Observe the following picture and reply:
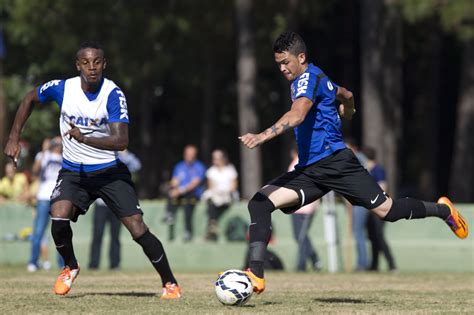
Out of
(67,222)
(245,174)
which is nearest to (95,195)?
(67,222)

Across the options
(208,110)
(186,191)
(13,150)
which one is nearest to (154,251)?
(13,150)

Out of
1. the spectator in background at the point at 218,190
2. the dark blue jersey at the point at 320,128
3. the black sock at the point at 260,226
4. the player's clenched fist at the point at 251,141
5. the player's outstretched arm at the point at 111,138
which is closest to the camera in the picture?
the player's clenched fist at the point at 251,141

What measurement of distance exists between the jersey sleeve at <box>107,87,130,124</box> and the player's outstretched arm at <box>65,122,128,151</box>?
0.16 ft

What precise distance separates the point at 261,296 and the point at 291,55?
258 cm

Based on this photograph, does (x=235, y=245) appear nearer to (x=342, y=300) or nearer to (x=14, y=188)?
(x=14, y=188)

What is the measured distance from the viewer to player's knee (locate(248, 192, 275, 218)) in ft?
34.1

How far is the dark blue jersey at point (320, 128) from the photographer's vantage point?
413 inches

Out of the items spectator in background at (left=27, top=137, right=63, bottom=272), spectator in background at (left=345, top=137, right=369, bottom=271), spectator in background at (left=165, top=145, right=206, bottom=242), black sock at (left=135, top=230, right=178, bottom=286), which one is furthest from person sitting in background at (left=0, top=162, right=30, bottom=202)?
black sock at (left=135, top=230, right=178, bottom=286)

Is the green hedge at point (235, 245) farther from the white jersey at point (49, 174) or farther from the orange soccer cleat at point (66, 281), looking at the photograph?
the orange soccer cleat at point (66, 281)

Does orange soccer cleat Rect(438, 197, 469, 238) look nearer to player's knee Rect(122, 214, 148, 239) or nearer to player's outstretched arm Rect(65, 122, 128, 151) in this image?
player's knee Rect(122, 214, 148, 239)

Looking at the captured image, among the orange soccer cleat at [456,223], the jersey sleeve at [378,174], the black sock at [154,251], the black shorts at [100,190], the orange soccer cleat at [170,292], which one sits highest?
the jersey sleeve at [378,174]

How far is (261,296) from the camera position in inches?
464

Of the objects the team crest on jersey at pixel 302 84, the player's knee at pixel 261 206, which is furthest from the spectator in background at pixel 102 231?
the team crest on jersey at pixel 302 84

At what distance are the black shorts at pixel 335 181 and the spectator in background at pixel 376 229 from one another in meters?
8.37
